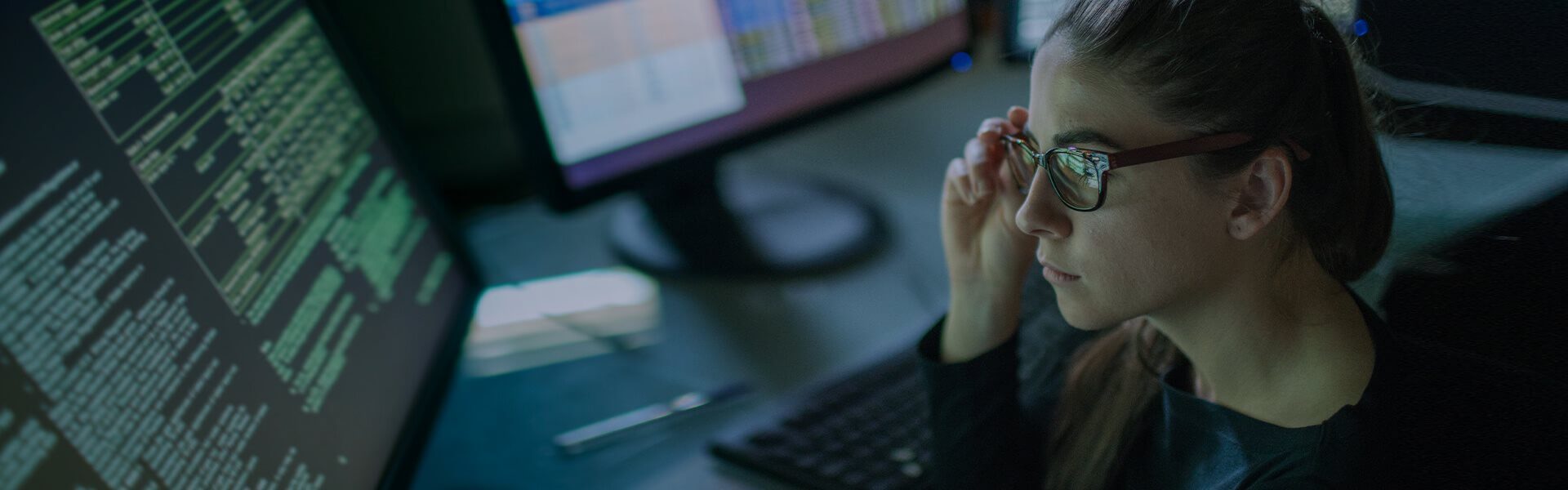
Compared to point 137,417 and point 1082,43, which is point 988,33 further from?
point 137,417

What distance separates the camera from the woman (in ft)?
1.61

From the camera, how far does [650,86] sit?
Result: 929 millimetres

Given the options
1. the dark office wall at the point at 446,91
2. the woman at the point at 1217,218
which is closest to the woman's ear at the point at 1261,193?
the woman at the point at 1217,218

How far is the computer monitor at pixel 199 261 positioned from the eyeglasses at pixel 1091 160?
47 centimetres

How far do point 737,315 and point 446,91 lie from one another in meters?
0.50

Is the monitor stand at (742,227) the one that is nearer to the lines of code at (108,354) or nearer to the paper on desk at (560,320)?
the paper on desk at (560,320)

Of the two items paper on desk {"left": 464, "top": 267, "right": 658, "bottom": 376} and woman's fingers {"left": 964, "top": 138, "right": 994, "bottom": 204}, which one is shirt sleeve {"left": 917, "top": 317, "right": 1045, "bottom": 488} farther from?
paper on desk {"left": 464, "top": 267, "right": 658, "bottom": 376}

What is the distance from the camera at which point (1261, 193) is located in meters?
0.52

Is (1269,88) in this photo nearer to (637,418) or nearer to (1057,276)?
(1057,276)

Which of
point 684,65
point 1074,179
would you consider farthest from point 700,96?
point 1074,179

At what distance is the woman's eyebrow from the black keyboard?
253 millimetres

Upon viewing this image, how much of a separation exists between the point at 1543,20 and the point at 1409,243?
0.46ft

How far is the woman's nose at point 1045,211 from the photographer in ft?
1.86

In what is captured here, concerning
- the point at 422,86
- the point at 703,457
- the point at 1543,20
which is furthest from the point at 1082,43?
the point at 422,86
